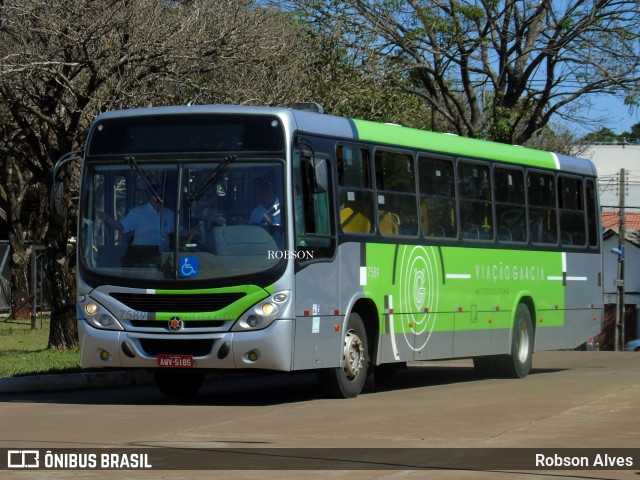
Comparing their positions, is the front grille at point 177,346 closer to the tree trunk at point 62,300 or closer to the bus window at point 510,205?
the bus window at point 510,205

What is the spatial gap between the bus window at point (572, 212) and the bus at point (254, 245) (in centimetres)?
415

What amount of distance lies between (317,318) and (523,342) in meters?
5.96

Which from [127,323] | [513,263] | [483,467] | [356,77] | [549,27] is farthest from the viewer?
[549,27]

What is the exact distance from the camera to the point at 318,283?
14031 millimetres

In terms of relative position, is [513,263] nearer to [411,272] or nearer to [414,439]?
[411,272]

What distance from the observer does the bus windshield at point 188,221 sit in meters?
13.5

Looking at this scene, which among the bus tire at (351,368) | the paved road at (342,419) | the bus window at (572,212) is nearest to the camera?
A: the paved road at (342,419)

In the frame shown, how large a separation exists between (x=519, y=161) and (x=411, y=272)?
3.88 m

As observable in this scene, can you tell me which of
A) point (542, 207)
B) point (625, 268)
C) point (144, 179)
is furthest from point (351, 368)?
point (625, 268)

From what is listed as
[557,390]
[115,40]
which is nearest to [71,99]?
[115,40]

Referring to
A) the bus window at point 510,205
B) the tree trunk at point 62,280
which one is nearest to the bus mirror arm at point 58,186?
the tree trunk at point 62,280

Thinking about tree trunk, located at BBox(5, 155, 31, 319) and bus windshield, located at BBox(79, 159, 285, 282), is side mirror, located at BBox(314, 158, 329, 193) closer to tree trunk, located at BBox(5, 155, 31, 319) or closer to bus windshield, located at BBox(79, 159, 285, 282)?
bus windshield, located at BBox(79, 159, 285, 282)

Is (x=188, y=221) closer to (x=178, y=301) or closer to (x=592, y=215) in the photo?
(x=178, y=301)

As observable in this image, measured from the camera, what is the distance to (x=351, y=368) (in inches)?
581
